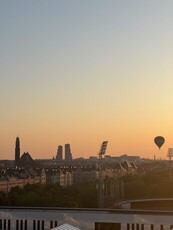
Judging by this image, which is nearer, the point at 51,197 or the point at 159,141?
the point at 51,197

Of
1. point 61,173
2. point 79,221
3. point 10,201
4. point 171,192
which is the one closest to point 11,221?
point 79,221

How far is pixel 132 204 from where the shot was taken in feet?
298

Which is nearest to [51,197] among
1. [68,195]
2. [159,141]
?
[68,195]

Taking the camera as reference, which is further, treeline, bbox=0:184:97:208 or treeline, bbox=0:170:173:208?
treeline, bbox=0:170:173:208

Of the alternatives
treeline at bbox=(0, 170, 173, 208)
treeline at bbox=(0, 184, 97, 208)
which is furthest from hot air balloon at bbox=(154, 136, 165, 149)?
treeline at bbox=(0, 184, 97, 208)

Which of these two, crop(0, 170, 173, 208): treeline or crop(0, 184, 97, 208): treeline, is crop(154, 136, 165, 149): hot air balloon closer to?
crop(0, 170, 173, 208): treeline

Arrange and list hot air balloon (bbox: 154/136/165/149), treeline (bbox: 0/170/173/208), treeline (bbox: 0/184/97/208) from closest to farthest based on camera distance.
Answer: treeline (bbox: 0/184/97/208)
treeline (bbox: 0/170/173/208)
hot air balloon (bbox: 154/136/165/149)

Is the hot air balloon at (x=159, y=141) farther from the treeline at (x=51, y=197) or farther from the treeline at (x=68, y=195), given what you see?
the treeline at (x=51, y=197)

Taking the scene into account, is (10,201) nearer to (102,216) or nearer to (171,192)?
(171,192)

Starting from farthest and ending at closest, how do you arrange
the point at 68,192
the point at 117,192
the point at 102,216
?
the point at 117,192 < the point at 68,192 < the point at 102,216

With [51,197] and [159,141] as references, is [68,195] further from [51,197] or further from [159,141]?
[159,141]

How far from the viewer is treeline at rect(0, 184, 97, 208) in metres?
90.8

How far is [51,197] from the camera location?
314ft

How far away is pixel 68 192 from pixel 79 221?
63.0m
